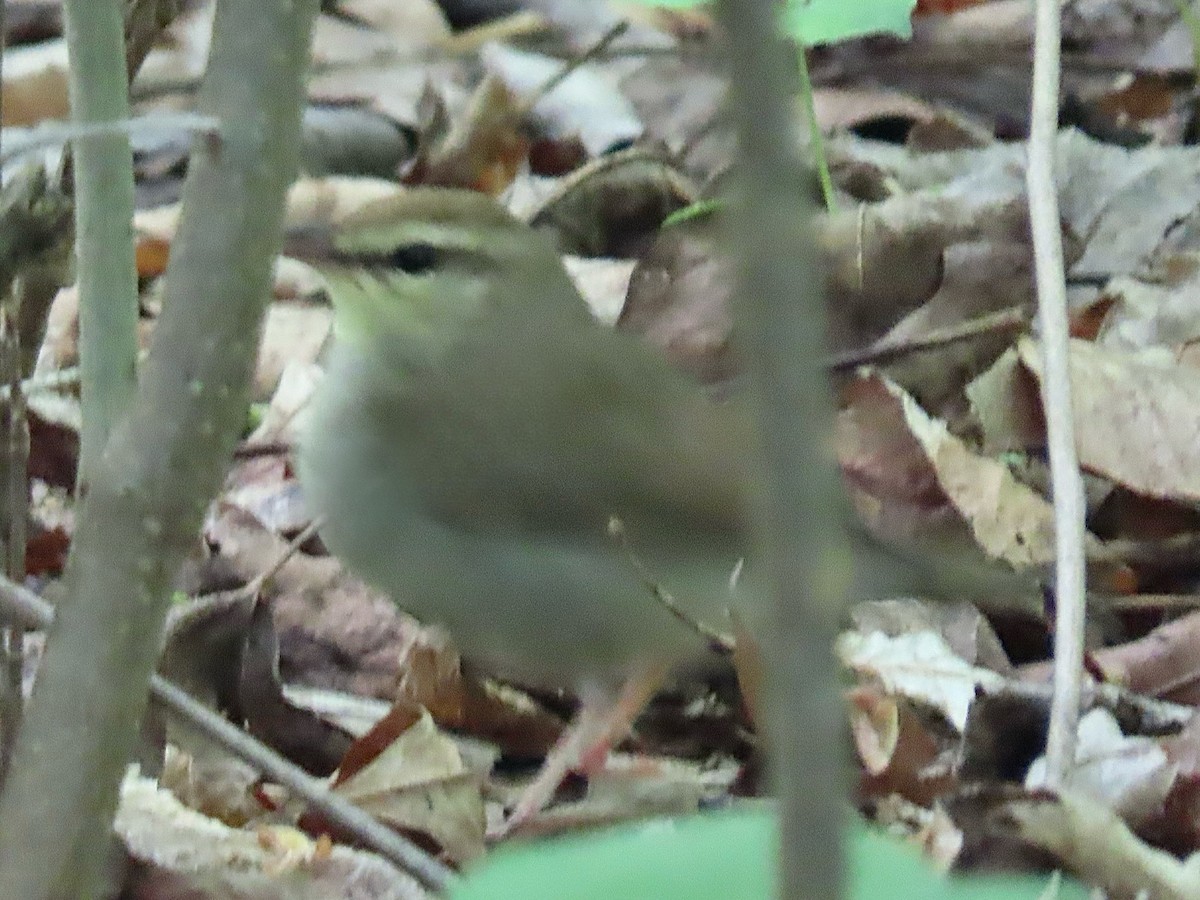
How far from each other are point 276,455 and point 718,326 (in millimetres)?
799

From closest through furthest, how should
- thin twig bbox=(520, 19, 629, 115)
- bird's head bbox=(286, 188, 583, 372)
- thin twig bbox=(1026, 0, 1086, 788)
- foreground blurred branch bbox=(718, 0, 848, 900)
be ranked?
foreground blurred branch bbox=(718, 0, 848, 900), thin twig bbox=(1026, 0, 1086, 788), bird's head bbox=(286, 188, 583, 372), thin twig bbox=(520, 19, 629, 115)

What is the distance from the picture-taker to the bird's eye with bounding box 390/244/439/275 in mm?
2502

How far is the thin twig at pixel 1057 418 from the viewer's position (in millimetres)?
1917

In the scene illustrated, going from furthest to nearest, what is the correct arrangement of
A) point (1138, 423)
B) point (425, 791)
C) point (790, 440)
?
point (1138, 423)
point (425, 791)
point (790, 440)

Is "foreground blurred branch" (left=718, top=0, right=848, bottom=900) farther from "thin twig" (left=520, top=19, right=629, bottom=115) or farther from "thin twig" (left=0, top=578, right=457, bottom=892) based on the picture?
"thin twig" (left=520, top=19, right=629, bottom=115)

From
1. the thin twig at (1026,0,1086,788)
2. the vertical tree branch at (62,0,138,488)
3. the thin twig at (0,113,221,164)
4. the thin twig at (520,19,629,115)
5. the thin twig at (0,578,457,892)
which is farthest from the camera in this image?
the thin twig at (520,19,629,115)

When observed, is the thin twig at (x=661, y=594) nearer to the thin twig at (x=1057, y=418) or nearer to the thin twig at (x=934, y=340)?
the thin twig at (x=1057, y=418)

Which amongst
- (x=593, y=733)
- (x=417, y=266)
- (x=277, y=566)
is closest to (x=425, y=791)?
(x=593, y=733)

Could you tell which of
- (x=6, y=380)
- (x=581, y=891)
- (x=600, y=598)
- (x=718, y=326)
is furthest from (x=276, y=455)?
(x=581, y=891)

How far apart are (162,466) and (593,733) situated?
4.10ft

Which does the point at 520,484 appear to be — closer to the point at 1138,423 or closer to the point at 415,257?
the point at 415,257

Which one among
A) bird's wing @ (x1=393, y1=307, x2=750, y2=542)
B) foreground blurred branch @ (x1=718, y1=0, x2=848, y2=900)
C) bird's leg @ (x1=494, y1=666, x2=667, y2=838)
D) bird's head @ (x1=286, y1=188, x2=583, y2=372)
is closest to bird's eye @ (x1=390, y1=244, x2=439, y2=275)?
bird's head @ (x1=286, y1=188, x2=583, y2=372)

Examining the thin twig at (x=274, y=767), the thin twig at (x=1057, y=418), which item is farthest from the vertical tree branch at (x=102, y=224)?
the thin twig at (x=1057, y=418)

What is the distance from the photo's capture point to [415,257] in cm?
251
